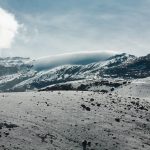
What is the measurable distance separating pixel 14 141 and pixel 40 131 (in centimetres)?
486

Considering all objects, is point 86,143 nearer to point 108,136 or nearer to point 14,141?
point 108,136

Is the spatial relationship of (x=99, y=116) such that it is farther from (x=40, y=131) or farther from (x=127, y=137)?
(x=40, y=131)

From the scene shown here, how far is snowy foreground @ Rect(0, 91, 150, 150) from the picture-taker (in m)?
45.9

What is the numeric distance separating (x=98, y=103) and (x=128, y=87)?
38.3 metres

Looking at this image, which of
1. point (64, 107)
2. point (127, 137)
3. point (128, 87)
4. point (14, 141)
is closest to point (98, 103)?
point (64, 107)

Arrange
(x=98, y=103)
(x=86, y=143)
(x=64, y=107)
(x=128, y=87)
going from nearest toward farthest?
(x=86, y=143)
(x=64, y=107)
(x=98, y=103)
(x=128, y=87)

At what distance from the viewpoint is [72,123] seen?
52.9m

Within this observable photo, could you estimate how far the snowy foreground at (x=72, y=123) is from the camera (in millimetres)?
45906

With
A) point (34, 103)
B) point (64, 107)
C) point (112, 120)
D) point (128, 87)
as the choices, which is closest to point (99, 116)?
point (112, 120)

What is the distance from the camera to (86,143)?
155 ft

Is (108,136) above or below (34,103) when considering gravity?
below

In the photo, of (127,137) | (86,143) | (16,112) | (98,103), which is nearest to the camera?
(86,143)

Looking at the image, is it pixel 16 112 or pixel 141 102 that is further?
pixel 141 102

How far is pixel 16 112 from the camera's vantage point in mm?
54688
